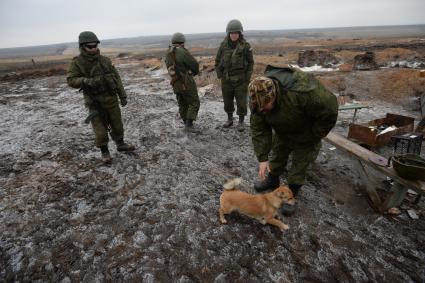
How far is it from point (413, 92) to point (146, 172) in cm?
983

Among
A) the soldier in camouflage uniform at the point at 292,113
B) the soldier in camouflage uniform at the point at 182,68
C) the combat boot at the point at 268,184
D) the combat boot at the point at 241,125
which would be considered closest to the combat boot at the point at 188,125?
the soldier in camouflage uniform at the point at 182,68

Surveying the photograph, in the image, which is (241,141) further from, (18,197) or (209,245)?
(18,197)

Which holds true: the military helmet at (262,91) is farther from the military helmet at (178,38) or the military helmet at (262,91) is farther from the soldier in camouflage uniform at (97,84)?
the military helmet at (178,38)

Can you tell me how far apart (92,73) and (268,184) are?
3677 mm

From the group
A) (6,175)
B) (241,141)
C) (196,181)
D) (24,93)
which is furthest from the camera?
(24,93)

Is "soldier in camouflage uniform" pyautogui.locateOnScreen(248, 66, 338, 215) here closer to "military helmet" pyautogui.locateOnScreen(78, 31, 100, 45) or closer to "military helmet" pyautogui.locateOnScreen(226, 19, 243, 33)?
"military helmet" pyautogui.locateOnScreen(78, 31, 100, 45)

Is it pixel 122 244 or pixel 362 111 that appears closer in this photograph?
pixel 122 244

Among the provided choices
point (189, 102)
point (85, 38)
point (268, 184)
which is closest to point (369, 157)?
point (268, 184)

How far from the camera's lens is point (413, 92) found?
32.0 ft

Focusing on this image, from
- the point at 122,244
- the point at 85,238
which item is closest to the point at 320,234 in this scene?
the point at 122,244

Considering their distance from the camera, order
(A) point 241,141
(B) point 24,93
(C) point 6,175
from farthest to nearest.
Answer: (B) point 24,93 → (A) point 241,141 → (C) point 6,175

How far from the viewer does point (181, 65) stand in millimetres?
6625

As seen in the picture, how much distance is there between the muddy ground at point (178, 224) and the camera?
121 inches

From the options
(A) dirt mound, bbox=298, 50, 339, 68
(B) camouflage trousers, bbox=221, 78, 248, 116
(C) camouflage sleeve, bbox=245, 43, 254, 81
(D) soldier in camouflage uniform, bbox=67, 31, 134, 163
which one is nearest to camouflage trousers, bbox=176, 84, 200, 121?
(B) camouflage trousers, bbox=221, 78, 248, 116
